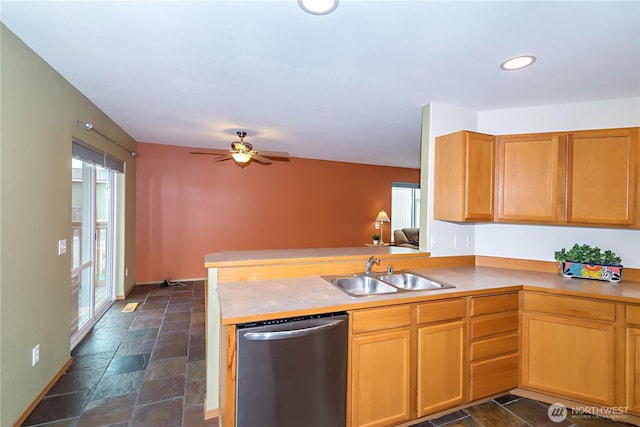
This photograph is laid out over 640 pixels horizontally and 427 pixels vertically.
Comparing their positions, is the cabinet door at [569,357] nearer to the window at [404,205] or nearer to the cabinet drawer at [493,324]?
the cabinet drawer at [493,324]

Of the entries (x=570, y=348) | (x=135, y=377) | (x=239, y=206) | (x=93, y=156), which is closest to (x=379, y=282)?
(x=570, y=348)

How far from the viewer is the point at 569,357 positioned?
199cm

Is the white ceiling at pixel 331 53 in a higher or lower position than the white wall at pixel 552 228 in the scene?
higher

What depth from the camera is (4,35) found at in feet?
5.30

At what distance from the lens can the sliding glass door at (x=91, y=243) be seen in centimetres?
294

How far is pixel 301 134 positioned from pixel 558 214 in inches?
120

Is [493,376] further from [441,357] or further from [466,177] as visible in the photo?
[466,177]

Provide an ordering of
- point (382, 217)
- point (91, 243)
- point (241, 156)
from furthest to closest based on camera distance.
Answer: point (382, 217) → point (241, 156) → point (91, 243)

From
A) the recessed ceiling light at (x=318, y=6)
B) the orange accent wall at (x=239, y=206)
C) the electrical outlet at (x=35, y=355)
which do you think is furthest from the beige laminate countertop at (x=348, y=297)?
the orange accent wall at (x=239, y=206)

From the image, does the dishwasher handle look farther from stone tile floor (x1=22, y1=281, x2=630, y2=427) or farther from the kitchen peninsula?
stone tile floor (x1=22, y1=281, x2=630, y2=427)

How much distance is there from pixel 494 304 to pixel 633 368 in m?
0.89

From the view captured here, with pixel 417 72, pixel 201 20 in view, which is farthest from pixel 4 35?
pixel 417 72

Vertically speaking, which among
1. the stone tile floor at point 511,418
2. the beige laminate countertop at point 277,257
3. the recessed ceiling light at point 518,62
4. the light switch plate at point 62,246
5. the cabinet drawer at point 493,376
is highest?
the recessed ceiling light at point 518,62

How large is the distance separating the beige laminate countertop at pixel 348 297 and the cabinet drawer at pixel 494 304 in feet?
0.18
